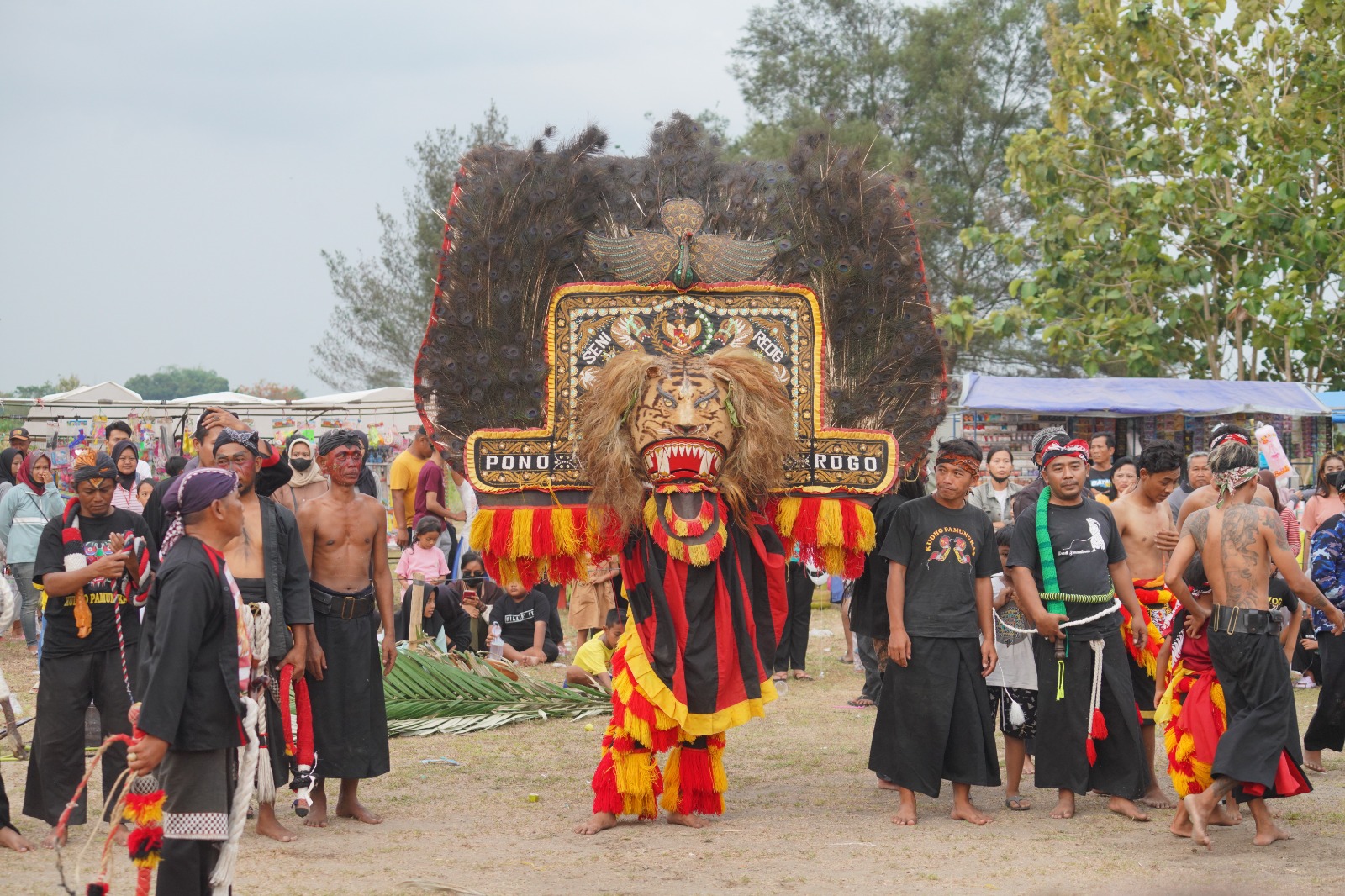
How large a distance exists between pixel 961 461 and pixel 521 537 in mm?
2306

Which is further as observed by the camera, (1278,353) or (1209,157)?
(1278,353)

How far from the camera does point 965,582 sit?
668 cm

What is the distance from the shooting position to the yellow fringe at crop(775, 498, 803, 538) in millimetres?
6883

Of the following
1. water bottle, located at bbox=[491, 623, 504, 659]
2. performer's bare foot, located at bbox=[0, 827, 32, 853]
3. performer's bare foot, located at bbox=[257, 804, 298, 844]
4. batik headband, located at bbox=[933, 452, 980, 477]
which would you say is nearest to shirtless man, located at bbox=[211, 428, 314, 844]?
performer's bare foot, located at bbox=[257, 804, 298, 844]

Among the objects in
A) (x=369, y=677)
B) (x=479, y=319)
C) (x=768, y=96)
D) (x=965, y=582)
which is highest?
(x=768, y=96)

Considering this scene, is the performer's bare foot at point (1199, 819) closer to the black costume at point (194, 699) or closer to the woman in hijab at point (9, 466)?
the black costume at point (194, 699)

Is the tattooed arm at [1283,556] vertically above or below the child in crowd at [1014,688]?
above

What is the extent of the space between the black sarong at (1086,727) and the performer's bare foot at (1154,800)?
16 cm

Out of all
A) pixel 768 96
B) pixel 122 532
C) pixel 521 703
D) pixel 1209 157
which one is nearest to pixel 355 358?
pixel 768 96

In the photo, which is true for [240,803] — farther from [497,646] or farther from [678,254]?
[497,646]

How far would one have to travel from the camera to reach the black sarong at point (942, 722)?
6.59 metres

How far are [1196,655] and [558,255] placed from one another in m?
3.91

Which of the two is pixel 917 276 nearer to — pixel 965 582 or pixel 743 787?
pixel 965 582

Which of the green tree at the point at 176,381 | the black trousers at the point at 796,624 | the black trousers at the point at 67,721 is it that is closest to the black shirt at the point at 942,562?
the black trousers at the point at 67,721
